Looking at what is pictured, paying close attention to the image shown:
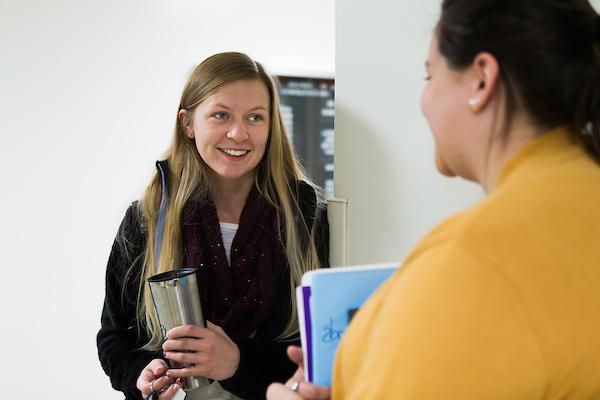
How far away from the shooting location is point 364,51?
1326 millimetres

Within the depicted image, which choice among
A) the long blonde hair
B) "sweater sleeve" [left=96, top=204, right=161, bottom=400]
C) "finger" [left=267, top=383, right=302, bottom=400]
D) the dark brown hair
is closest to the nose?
the long blonde hair

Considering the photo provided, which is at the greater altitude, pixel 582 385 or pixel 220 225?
pixel 220 225

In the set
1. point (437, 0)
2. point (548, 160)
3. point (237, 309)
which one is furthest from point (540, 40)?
point (237, 309)

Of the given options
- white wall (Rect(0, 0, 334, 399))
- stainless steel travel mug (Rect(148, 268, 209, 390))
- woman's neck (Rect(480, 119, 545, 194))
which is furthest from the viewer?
white wall (Rect(0, 0, 334, 399))

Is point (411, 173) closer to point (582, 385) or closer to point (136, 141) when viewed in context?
point (582, 385)

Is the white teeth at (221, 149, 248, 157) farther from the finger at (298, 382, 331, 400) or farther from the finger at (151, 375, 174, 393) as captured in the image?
the finger at (298, 382, 331, 400)

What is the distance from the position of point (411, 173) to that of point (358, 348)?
2.09ft

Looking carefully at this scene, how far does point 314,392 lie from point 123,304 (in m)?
0.88

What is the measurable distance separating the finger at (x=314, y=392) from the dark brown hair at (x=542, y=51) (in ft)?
1.41

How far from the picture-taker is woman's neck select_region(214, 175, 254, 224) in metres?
1.58

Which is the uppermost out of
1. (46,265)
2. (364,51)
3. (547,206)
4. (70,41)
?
(70,41)

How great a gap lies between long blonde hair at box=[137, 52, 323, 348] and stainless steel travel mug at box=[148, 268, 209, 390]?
0.31 m

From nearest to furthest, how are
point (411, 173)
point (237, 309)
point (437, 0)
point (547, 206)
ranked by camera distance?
point (547, 206), point (437, 0), point (411, 173), point (237, 309)

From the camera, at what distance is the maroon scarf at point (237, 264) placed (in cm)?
147
